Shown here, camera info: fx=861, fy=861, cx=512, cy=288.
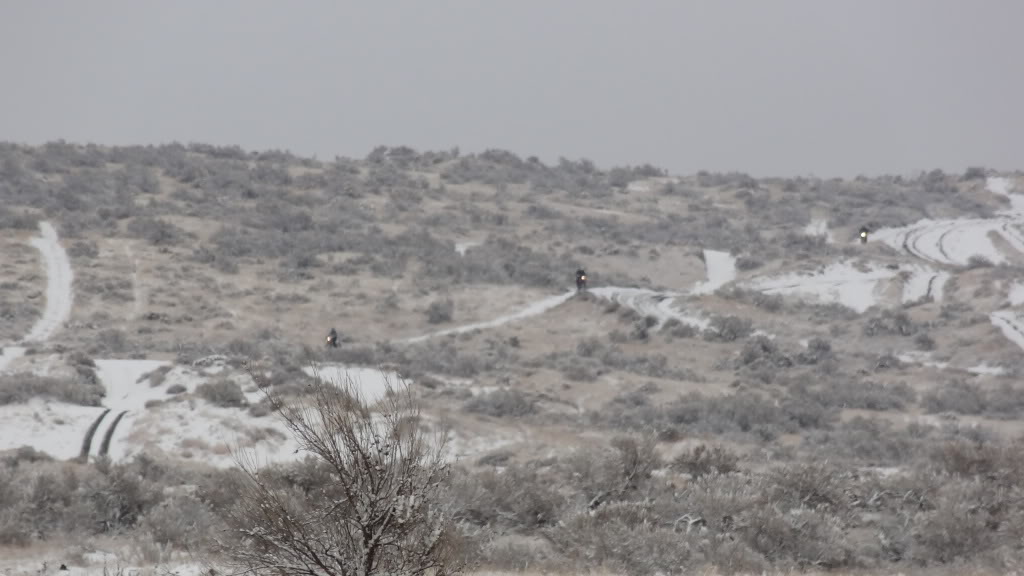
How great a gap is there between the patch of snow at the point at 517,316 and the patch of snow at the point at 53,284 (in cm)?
1155

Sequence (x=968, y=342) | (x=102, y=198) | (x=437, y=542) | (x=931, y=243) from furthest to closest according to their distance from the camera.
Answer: (x=931, y=243) < (x=102, y=198) < (x=968, y=342) < (x=437, y=542)

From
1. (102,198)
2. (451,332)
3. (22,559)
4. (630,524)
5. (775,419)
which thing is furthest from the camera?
(102,198)

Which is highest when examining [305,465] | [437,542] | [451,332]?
[437,542]

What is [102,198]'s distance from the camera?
144 ft

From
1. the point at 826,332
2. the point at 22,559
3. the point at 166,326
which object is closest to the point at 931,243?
the point at 826,332

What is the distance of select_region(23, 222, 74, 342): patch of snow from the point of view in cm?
2772

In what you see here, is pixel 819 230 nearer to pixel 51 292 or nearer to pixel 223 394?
pixel 51 292

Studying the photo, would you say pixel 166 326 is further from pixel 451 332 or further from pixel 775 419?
pixel 775 419

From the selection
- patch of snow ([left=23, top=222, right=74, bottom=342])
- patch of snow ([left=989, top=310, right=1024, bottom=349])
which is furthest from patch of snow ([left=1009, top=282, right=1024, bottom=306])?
patch of snow ([left=23, top=222, right=74, bottom=342])

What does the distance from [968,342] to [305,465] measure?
23122 millimetres

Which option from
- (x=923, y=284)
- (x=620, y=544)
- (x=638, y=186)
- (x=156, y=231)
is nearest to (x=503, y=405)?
(x=620, y=544)

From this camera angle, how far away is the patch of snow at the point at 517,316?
31.6 meters

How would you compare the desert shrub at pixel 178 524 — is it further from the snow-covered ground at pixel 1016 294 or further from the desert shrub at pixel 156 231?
the desert shrub at pixel 156 231

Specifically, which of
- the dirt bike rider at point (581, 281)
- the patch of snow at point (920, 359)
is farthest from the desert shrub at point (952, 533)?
the dirt bike rider at point (581, 281)
